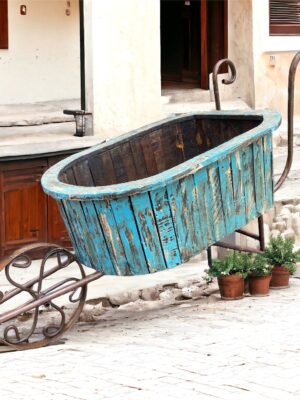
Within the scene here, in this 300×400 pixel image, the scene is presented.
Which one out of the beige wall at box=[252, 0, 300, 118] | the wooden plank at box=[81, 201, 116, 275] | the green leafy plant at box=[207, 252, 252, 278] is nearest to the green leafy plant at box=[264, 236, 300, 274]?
the green leafy plant at box=[207, 252, 252, 278]

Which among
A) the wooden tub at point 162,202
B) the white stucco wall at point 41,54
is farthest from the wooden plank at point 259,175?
the white stucco wall at point 41,54

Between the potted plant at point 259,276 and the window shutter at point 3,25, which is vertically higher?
the window shutter at point 3,25

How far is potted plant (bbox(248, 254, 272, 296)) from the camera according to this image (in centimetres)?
900

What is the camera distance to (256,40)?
1504 centimetres

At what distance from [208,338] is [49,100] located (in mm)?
9228

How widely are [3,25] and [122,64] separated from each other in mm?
Answer: 3711

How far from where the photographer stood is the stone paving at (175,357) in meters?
6.66

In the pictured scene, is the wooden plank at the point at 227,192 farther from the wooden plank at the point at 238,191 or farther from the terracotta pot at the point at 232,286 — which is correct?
the terracotta pot at the point at 232,286

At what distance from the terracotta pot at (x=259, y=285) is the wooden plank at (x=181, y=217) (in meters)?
1.05

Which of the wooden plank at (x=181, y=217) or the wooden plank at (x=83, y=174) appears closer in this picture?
the wooden plank at (x=181, y=217)

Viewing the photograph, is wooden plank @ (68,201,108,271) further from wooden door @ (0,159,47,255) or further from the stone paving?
wooden door @ (0,159,47,255)

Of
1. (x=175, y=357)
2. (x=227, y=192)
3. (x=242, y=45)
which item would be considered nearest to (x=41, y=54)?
(x=242, y=45)

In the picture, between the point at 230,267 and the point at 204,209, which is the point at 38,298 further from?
the point at 230,267

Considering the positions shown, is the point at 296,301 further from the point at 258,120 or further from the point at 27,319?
the point at 27,319
